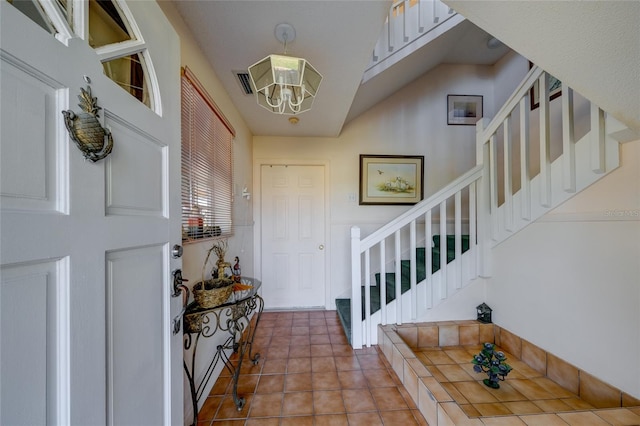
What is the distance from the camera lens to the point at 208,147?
1717 mm

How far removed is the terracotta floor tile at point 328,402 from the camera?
4.75 ft

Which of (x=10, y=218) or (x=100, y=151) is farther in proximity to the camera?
(x=100, y=151)

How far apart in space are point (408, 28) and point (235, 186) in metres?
2.22

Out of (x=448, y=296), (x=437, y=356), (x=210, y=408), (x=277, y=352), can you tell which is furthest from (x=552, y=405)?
(x=210, y=408)

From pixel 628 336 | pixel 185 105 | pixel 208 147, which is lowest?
pixel 628 336

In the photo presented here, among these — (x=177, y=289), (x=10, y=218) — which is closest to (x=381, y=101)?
(x=177, y=289)

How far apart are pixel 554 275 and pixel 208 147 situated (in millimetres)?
2532

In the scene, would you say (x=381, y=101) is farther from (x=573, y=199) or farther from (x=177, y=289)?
(x=177, y=289)

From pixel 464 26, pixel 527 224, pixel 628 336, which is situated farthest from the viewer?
pixel 464 26

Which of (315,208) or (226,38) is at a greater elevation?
(226,38)

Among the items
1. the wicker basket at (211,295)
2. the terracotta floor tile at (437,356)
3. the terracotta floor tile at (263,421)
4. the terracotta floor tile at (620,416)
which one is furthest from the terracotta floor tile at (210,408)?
the terracotta floor tile at (620,416)

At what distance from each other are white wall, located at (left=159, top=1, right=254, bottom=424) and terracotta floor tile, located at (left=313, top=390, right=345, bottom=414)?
725 millimetres

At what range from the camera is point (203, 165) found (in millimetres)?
1642

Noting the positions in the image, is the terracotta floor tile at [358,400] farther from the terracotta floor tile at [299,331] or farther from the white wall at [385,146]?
the white wall at [385,146]
